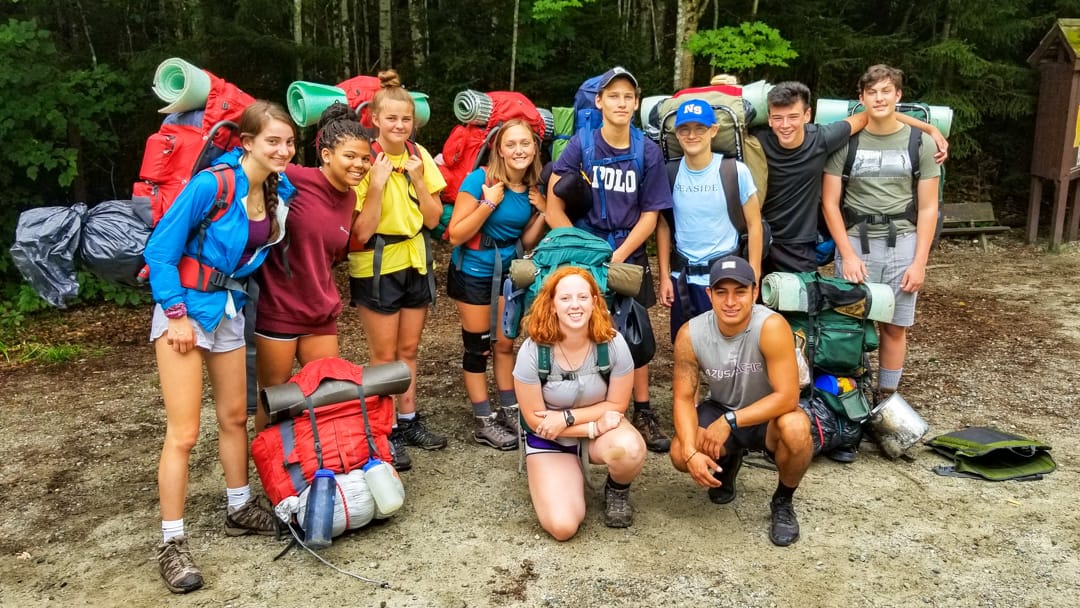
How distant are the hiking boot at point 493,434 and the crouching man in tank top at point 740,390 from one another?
1.37 metres

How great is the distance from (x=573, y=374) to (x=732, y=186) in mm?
1548

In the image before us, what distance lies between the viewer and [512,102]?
16.3 feet

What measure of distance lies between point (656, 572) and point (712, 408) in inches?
38.3

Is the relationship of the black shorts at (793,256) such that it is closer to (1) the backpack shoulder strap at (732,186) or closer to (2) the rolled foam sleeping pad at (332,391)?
(1) the backpack shoulder strap at (732,186)

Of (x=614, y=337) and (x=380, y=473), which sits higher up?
(x=614, y=337)

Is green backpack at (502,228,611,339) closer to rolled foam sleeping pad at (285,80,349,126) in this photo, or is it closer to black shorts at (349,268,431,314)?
black shorts at (349,268,431,314)

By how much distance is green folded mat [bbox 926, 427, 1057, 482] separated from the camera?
4.57 meters

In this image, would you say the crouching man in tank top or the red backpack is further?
the red backpack

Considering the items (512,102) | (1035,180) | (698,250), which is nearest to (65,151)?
(512,102)

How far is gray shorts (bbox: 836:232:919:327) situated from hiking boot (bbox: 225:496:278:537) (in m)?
3.77

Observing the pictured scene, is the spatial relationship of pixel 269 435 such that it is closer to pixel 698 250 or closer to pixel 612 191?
pixel 612 191

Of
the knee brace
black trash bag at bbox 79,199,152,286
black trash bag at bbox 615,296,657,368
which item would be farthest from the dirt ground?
black trash bag at bbox 79,199,152,286

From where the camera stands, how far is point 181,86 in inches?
150

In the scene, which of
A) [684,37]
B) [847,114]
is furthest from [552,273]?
[684,37]
